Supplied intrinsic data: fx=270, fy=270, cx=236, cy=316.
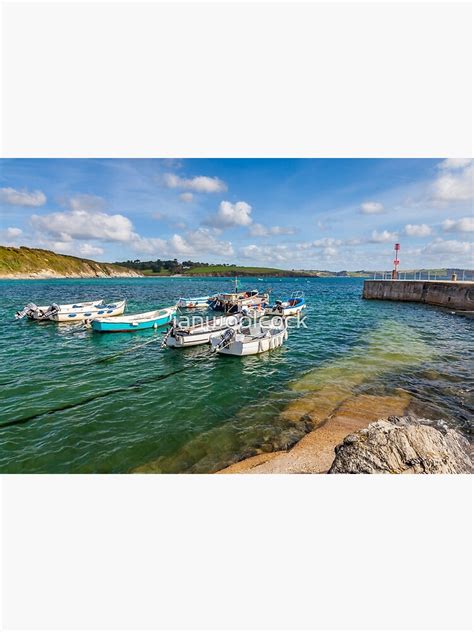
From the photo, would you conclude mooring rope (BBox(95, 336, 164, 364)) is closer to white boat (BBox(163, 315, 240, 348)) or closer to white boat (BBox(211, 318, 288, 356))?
white boat (BBox(163, 315, 240, 348))

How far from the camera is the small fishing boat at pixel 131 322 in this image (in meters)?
25.4

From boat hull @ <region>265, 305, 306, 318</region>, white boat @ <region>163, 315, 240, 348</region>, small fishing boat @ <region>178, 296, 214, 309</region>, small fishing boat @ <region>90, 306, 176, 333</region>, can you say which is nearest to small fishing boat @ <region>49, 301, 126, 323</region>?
small fishing boat @ <region>90, 306, 176, 333</region>

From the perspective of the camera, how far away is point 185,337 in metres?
20.7

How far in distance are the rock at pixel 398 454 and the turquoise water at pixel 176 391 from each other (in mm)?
2886

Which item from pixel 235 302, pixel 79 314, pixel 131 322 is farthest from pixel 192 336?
pixel 235 302

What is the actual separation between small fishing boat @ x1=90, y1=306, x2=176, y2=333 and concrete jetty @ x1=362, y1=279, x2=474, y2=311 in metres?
39.5

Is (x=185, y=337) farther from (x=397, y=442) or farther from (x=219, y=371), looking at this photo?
(x=397, y=442)

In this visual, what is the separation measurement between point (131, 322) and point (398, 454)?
2493 cm

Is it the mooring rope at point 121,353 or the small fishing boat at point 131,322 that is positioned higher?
the small fishing boat at point 131,322

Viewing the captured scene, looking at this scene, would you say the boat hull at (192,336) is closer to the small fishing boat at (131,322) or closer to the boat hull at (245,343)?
the boat hull at (245,343)

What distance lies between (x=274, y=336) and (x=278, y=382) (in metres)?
6.21

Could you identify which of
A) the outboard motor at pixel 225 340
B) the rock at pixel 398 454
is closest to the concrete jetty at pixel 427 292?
the outboard motor at pixel 225 340

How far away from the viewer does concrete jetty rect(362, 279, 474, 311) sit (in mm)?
37344

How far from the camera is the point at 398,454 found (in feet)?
20.2
